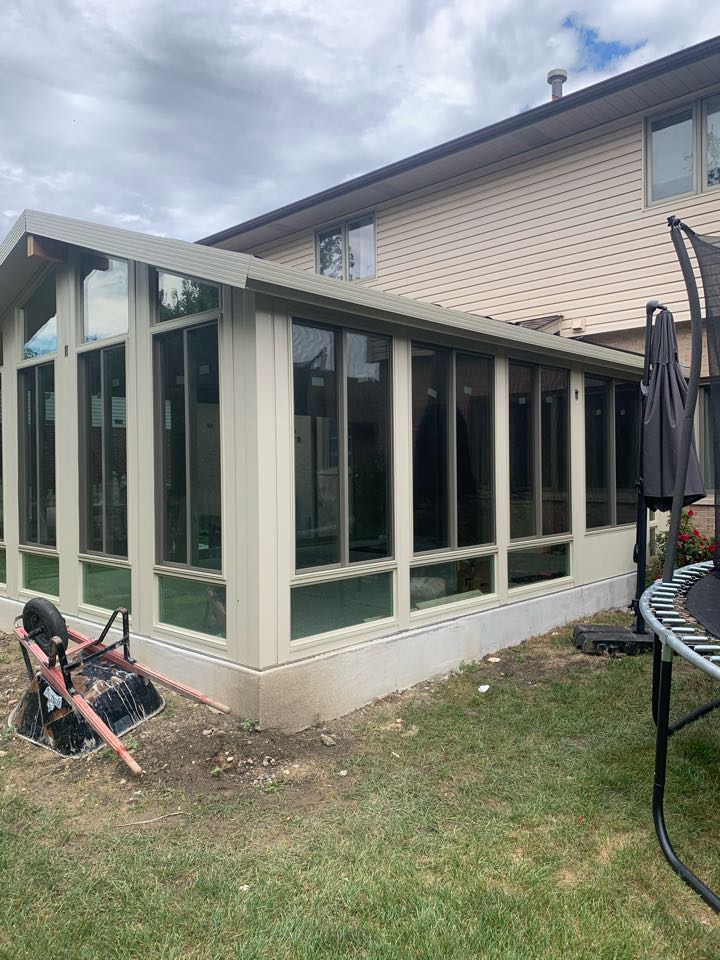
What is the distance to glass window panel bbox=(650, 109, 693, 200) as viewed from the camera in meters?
8.79

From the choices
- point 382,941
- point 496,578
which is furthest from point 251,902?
point 496,578

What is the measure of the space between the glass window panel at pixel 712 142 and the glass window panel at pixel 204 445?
23.2 feet

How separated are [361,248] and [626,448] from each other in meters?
6.48

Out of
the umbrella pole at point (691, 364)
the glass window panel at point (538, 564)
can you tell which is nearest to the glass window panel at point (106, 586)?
the glass window panel at point (538, 564)

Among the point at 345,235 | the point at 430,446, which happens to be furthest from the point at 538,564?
the point at 345,235

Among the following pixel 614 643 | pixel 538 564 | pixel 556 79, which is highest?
pixel 556 79

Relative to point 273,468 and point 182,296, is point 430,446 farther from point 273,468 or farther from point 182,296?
point 182,296

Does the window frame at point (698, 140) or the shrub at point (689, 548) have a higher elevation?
the window frame at point (698, 140)

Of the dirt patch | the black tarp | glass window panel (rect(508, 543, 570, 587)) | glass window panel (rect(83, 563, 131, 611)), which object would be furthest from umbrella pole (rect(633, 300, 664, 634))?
glass window panel (rect(83, 563, 131, 611))

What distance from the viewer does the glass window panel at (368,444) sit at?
16.6 ft

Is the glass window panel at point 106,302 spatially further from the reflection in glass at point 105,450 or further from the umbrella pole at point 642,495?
the umbrella pole at point 642,495

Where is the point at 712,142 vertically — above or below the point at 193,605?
above

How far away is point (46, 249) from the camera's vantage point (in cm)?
602

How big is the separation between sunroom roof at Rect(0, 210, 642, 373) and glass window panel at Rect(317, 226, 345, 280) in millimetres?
6666
